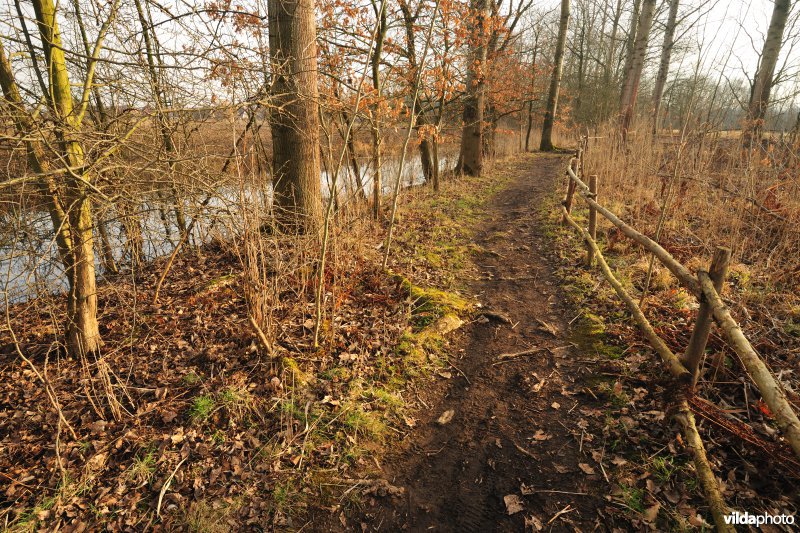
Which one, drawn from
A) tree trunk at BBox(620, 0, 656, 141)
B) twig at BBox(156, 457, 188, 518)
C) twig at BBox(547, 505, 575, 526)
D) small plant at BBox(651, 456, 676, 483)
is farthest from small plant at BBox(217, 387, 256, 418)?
tree trunk at BBox(620, 0, 656, 141)

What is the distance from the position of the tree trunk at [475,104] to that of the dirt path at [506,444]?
7750 mm

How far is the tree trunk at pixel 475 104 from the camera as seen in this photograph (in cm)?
964

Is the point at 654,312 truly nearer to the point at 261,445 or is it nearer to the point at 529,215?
the point at 261,445

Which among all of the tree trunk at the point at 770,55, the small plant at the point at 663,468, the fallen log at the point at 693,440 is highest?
the tree trunk at the point at 770,55

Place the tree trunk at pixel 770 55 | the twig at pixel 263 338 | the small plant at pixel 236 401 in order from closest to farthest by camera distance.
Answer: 1. the small plant at pixel 236 401
2. the twig at pixel 263 338
3. the tree trunk at pixel 770 55

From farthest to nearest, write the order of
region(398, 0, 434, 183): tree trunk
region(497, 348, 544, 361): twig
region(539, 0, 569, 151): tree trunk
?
region(539, 0, 569, 151): tree trunk < region(398, 0, 434, 183): tree trunk < region(497, 348, 544, 361): twig

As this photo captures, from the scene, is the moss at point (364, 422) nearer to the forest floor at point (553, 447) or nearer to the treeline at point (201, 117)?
the forest floor at point (553, 447)

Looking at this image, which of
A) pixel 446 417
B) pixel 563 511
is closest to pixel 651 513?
pixel 563 511

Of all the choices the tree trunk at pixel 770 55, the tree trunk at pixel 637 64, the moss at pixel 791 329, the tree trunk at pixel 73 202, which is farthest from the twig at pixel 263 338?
the tree trunk at pixel 637 64

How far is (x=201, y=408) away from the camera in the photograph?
9.23 ft

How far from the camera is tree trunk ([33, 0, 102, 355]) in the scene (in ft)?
8.87

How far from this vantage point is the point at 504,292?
4.92 m

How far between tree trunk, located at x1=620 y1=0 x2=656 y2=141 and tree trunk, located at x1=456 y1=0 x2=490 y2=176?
15.1 feet

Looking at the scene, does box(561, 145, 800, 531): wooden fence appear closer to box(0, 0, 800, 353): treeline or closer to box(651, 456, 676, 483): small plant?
box(651, 456, 676, 483): small plant
